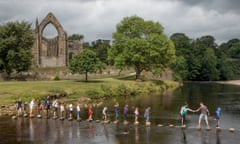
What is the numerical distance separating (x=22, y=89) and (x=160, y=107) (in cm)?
2387

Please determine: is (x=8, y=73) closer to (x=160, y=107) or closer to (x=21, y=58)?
Result: (x=21, y=58)

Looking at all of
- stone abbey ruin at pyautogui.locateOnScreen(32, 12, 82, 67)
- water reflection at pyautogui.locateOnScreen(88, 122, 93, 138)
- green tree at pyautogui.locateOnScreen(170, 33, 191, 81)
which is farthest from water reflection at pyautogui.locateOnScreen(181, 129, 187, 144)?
green tree at pyautogui.locateOnScreen(170, 33, 191, 81)

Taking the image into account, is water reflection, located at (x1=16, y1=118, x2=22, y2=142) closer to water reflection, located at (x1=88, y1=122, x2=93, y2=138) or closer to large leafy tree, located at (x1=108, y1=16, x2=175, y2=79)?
water reflection, located at (x1=88, y1=122, x2=93, y2=138)

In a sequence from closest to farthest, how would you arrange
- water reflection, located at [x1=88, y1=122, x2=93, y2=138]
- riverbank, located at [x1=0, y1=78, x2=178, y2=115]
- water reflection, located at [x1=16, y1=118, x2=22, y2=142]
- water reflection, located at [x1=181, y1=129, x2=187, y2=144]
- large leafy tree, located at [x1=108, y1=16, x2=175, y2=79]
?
1. water reflection, located at [x1=181, y1=129, x2=187, y2=144]
2. water reflection, located at [x1=16, y1=118, x2=22, y2=142]
3. water reflection, located at [x1=88, y1=122, x2=93, y2=138]
4. riverbank, located at [x1=0, y1=78, x2=178, y2=115]
5. large leafy tree, located at [x1=108, y1=16, x2=175, y2=79]

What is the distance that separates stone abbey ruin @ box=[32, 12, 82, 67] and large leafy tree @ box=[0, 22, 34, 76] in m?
34.3

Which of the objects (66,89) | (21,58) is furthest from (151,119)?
(21,58)

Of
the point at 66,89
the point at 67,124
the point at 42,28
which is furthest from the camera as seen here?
the point at 42,28

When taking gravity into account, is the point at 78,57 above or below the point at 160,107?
above

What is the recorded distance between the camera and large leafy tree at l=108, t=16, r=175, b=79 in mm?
92125

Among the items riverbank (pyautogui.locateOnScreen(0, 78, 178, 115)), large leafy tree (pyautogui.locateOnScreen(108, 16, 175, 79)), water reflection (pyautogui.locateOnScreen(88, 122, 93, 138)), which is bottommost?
water reflection (pyautogui.locateOnScreen(88, 122, 93, 138))

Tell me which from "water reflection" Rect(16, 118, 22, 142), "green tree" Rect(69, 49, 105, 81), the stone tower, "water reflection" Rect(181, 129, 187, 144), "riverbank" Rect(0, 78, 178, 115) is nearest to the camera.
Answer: "water reflection" Rect(181, 129, 187, 144)

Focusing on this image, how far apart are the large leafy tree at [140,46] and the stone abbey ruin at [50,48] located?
3114 cm

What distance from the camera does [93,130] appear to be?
33.8m

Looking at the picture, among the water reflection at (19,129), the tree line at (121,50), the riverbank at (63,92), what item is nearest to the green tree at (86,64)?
the tree line at (121,50)
